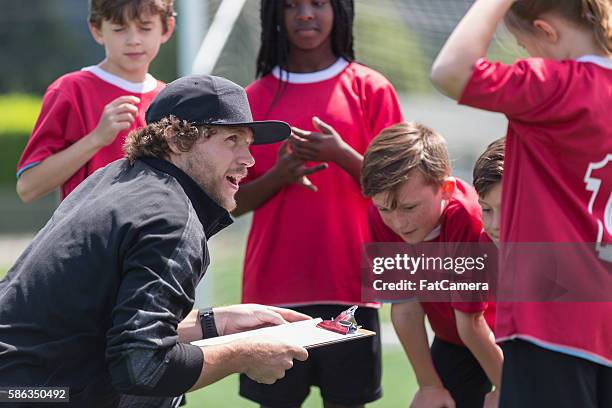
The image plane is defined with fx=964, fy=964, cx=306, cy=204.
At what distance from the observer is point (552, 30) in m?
2.69

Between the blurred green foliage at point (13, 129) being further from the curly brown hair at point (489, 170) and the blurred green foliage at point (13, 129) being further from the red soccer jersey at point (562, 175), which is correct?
the red soccer jersey at point (562, 175)

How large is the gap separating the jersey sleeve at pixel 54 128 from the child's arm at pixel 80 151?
0.04 m

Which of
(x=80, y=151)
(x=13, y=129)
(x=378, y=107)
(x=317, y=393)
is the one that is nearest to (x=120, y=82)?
(x=80, y=151)

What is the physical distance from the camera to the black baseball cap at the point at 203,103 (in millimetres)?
2660

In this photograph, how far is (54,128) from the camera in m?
3.72

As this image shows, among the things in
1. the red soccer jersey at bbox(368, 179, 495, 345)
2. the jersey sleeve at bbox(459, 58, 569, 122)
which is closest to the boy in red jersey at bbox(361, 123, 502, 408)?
the red soccer jersey at bbox(368, 179, 495, 345)

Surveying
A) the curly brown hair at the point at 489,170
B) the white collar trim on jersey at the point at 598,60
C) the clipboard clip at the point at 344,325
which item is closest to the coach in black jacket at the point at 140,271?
the clipboard clip at the point at 344,325

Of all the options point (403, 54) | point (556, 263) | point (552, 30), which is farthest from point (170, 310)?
point (403, 54)

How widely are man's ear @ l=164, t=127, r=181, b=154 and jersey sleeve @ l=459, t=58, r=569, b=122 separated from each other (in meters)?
0.79

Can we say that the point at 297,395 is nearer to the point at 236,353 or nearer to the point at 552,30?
the point at 236,353

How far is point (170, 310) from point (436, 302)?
4.58 feet

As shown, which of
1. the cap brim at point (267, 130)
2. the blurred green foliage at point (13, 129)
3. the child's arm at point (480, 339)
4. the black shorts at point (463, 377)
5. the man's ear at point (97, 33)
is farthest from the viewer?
the blurred green foliage at point (13, 129)

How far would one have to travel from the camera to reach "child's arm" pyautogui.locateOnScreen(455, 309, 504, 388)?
130 inches

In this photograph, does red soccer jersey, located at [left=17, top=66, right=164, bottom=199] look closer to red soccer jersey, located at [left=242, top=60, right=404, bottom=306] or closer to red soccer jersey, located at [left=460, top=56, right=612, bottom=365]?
red soccer jersey, located at [left=242, top=60, right=404, bottom=306]
